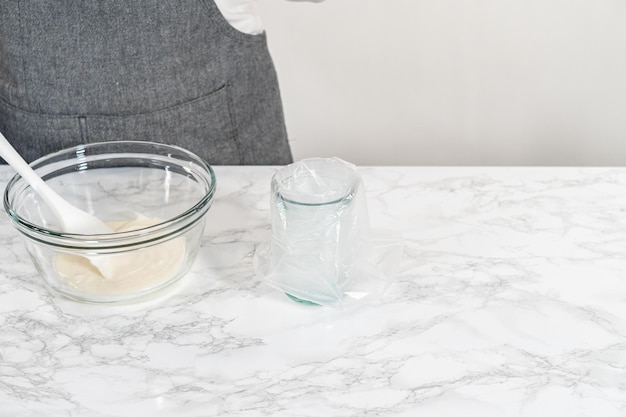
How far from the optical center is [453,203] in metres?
0.98

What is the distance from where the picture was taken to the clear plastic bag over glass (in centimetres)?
78

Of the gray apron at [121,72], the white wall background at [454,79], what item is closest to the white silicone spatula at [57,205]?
the gray apron at [121,72]

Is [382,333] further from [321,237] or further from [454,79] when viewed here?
[454,79]

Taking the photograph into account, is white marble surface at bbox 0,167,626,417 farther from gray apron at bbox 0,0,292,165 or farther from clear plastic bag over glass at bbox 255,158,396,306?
gray apron at bbox 0,0,292,165

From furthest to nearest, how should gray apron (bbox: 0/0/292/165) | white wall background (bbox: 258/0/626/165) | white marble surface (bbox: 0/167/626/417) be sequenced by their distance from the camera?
1. white wall background (bbox: 258/0/626/165)
2. gray apron (bbox: 0/0/292/165)
3. white marble surface (bbox: 0/167/626/417)

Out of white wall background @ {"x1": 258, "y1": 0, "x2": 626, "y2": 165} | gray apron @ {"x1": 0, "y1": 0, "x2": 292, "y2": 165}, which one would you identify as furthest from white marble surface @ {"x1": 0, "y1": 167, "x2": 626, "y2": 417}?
white wall background @ {"x1": 258, "y1": 0, "x2": 626, "y2": 165}

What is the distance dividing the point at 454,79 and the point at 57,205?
1.05 m

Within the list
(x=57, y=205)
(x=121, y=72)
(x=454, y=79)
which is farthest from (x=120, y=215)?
(x=454, y=79)

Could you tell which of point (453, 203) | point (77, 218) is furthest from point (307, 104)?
point (77, 218)

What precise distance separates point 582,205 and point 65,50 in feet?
2.41

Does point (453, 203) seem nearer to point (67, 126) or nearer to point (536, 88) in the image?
point (67, 126)

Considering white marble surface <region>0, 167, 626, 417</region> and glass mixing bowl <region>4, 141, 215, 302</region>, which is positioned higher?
glass mixing bowl <region>4, 141, 215, 302</region>

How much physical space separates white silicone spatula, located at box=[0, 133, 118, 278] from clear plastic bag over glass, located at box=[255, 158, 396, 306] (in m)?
0.19

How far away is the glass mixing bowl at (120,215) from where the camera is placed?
0.80 metres
